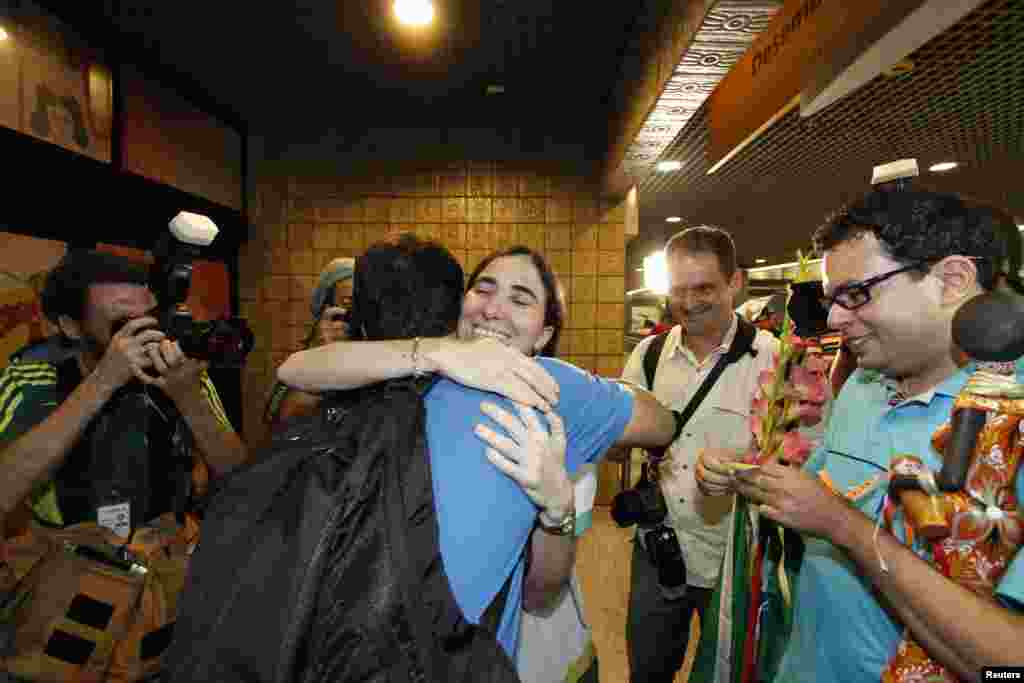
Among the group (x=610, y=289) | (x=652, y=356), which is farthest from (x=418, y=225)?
(x=652, y=356)

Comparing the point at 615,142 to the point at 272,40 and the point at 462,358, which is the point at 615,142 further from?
the point at 462,358

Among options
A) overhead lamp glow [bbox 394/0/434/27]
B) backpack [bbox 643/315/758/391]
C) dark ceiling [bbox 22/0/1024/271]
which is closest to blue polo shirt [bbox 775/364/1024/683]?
backpack [bbox 643/315/758/391]

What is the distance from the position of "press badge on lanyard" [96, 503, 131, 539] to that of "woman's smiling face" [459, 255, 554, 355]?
112 cm

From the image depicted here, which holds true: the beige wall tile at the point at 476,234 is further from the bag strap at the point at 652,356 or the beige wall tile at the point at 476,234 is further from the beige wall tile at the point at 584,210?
the bag strap at the point at 652,356

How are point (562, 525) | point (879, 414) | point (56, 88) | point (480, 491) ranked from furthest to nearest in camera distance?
point (56, 88), point (879, 414), point (562, 525), point (480, 491)

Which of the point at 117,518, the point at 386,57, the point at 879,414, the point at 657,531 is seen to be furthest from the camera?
the point at 386,57

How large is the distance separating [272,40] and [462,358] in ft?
10.1

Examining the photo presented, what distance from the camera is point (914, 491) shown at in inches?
28.2

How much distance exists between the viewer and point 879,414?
106 cm

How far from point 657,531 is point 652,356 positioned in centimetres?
72

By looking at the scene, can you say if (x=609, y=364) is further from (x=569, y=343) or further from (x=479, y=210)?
(x=479, y=210)

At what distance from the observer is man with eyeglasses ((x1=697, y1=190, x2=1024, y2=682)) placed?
0.85m

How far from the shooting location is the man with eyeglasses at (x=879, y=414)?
85 cm

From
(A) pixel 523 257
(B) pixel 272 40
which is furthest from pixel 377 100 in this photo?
(A) pixel 523 257
